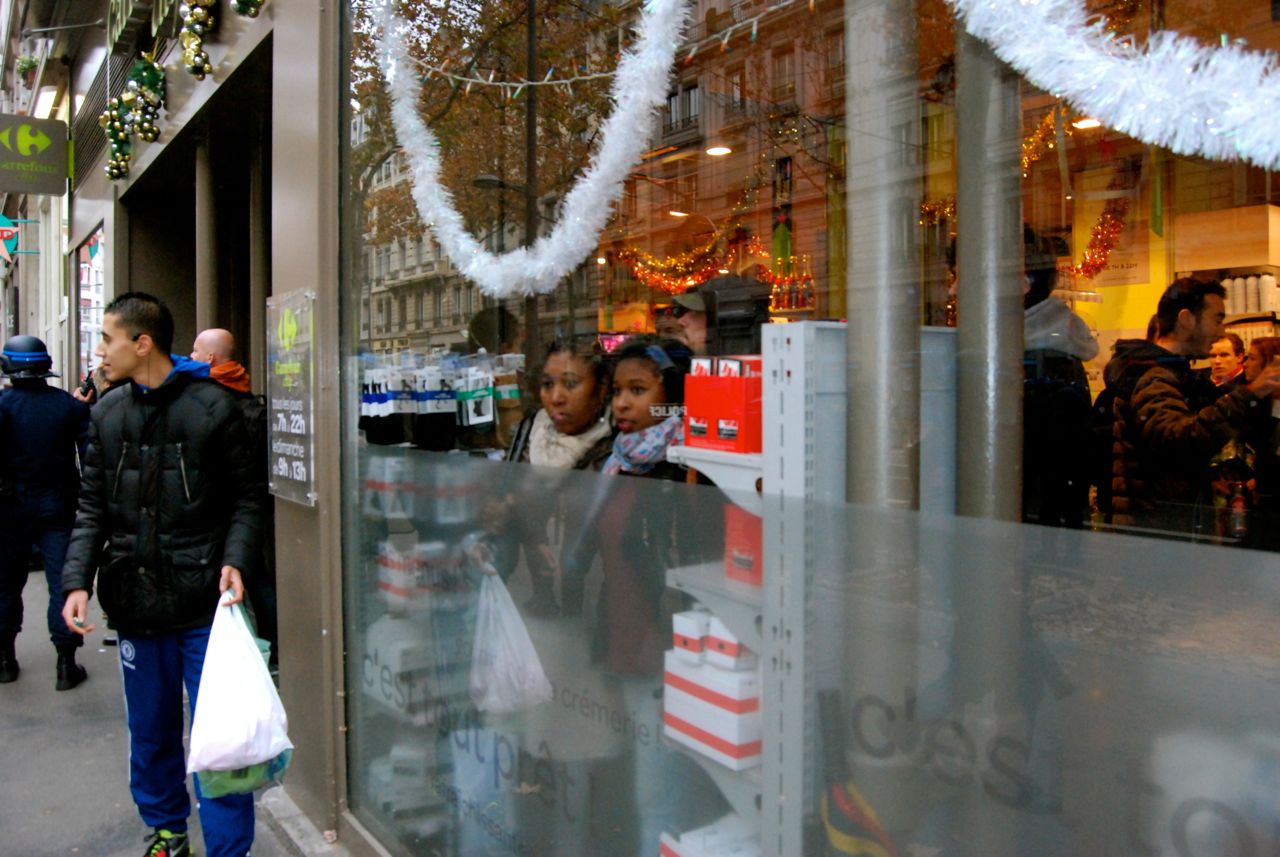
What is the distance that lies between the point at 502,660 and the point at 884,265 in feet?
5.29

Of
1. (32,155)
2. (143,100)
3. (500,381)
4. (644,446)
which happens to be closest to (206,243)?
(143,100)

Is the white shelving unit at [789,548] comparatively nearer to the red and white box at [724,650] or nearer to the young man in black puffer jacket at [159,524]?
the red and white box at [724,650]

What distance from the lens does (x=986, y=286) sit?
6.03 feet

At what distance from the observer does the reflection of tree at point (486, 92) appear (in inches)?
109

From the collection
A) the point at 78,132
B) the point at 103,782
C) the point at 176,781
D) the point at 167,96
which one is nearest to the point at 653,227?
the point at 176,781

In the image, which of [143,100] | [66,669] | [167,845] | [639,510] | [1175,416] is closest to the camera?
[1175,416]

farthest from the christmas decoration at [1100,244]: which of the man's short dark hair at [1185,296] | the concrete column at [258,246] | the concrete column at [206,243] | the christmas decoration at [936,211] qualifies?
the concrete column at [206,243]

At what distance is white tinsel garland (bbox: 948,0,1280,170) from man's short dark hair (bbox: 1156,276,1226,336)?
1.28ft

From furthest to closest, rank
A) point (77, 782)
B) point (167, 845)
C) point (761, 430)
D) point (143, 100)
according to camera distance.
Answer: point (143, 100), point (77, 782), point (167, 845), point (761, 430)

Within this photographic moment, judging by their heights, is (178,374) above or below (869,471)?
above

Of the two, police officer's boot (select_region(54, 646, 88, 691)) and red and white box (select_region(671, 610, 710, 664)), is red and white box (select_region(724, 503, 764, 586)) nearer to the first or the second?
red and white box (select_region(671, 610, 710, 664))

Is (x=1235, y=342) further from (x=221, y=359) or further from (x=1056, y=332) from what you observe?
(x=221, y=359)

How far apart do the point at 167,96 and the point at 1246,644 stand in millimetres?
6924

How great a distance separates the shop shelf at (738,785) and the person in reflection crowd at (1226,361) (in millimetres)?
1148
